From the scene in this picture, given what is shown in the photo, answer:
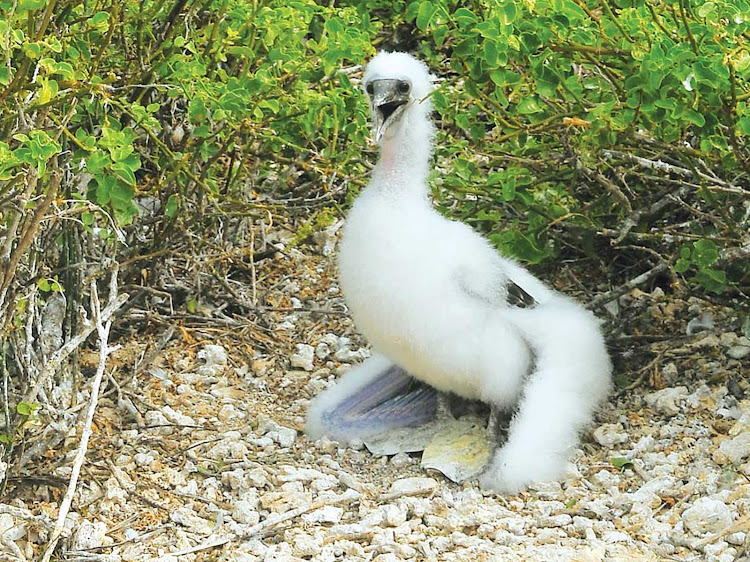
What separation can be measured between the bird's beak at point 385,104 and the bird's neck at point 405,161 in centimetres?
6

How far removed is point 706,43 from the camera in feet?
10.5

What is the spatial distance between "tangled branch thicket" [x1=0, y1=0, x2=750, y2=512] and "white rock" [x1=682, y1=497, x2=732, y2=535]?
0.80 meters

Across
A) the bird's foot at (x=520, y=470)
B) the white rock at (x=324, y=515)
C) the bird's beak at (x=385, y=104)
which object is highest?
the bird's beak at (x=385, y=104)

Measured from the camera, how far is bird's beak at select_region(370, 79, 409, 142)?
368 centimetres

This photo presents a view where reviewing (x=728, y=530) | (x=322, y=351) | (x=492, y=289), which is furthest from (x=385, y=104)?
(x=728, y=530)

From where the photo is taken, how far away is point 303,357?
449 cm

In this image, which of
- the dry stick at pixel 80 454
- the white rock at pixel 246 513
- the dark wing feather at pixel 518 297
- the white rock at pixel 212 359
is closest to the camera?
the dry stick at pixel 80 454

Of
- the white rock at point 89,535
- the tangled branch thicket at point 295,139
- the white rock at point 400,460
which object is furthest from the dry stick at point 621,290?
the white rock at point 89,535

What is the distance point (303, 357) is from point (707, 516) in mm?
1783

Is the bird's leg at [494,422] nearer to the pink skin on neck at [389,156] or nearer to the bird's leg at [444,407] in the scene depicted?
the bird's leg at [444,407]

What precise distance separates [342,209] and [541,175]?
3.31 ft

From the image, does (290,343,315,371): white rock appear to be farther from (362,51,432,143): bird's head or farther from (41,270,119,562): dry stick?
(41,270,119,562): dry stick

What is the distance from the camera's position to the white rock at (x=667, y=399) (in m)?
3.86

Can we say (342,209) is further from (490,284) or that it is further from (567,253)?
(490,284)
